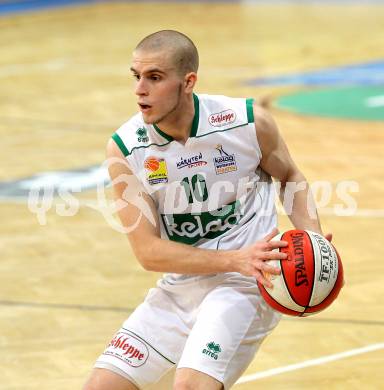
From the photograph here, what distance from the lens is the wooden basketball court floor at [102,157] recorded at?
7.39 meters

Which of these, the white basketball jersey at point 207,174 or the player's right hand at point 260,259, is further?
the white basketball jersey at point 207,174

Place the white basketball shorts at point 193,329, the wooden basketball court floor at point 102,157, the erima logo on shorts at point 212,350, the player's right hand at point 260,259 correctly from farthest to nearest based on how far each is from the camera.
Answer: the wooden basketball court floor at point 102,157
the white basketball shorts at point 193,329
the erima logo on shorts at point 212,350
the player's right hand at point 260,259

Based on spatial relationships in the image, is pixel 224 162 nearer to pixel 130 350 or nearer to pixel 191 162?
pixel 191 162

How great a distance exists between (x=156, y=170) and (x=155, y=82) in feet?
1.52

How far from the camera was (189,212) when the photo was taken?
19.1 feet

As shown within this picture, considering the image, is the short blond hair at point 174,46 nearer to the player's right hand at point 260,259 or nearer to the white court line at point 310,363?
the player's right hand at point 260,259

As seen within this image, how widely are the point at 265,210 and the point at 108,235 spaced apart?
13.7 feet

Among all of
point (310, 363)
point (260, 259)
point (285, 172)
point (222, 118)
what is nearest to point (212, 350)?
point (260, 259)

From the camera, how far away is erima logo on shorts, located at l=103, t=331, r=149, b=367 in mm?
5668

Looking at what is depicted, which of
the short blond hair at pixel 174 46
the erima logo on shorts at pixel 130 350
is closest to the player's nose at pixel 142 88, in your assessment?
the short blond hair at pixel 174 46

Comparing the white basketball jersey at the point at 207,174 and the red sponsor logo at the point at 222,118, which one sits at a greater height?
the red sponsor logo at the point at 222,118

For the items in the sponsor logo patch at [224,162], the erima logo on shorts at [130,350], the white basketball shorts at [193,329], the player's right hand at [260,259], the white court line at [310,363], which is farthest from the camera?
the white court line at [310,363]

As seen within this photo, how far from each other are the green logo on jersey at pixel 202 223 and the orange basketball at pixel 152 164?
0.25m

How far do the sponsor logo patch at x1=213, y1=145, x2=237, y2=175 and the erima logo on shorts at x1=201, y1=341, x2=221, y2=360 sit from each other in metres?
0.85
